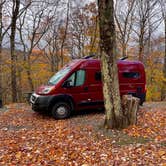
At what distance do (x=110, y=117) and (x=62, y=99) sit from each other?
2808 millimetres

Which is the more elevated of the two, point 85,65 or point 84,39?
point 84,39

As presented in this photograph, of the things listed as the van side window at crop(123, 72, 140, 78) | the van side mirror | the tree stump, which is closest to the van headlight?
the van side mirror

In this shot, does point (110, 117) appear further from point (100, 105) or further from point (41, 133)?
point (100, 105)

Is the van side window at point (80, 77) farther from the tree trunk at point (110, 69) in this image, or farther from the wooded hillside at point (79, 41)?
the wooded hillside at point (79, 41)

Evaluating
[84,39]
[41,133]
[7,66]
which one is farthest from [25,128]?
[84,39]

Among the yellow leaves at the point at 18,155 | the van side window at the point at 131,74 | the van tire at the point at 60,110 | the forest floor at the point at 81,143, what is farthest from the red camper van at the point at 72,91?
the yellow leaves at the point at 18,155

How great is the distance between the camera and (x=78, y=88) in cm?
974

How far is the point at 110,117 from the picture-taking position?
23.7ft

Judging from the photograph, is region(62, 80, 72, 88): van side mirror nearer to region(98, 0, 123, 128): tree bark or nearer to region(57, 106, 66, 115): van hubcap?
region(57, 106, 66, 115): van hubcap

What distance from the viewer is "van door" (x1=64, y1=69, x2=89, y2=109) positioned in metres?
9.63

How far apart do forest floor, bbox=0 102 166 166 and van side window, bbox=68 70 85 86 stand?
1.48 meters

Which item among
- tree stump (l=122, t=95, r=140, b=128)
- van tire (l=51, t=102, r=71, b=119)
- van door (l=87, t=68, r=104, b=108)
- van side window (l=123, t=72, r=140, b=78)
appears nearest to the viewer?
tree stump (l=122, t=95, r=140, b=128)

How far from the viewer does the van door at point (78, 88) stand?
9633 mm

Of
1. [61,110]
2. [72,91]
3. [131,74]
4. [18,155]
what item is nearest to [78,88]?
[72,91]
